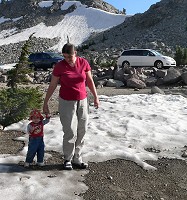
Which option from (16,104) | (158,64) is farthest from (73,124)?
(158,64)

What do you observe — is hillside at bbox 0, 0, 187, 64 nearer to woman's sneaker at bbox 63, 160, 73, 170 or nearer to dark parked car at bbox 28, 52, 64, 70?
dark parked car at bbox 28, 52, 64, 70

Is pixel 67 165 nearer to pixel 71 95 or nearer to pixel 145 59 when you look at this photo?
pixel 71 95

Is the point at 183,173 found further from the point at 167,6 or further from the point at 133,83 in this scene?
the point at 167,6

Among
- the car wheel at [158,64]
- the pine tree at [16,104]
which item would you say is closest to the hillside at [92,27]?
the car wheel at [158,64]

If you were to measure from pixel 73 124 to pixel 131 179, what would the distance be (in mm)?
1178

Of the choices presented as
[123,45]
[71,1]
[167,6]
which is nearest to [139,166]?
A: [123,45]

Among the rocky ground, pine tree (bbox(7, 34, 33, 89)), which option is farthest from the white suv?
the rocky ground

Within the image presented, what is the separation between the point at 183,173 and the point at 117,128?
279 cm

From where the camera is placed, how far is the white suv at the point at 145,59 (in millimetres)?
29094

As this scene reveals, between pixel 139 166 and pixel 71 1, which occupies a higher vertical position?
pixel 71 1

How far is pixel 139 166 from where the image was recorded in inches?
251

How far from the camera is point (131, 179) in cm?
584

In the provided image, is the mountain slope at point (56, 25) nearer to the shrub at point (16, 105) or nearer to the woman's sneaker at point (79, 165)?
the shrub at point (16, 105)

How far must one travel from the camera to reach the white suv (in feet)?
95.5
